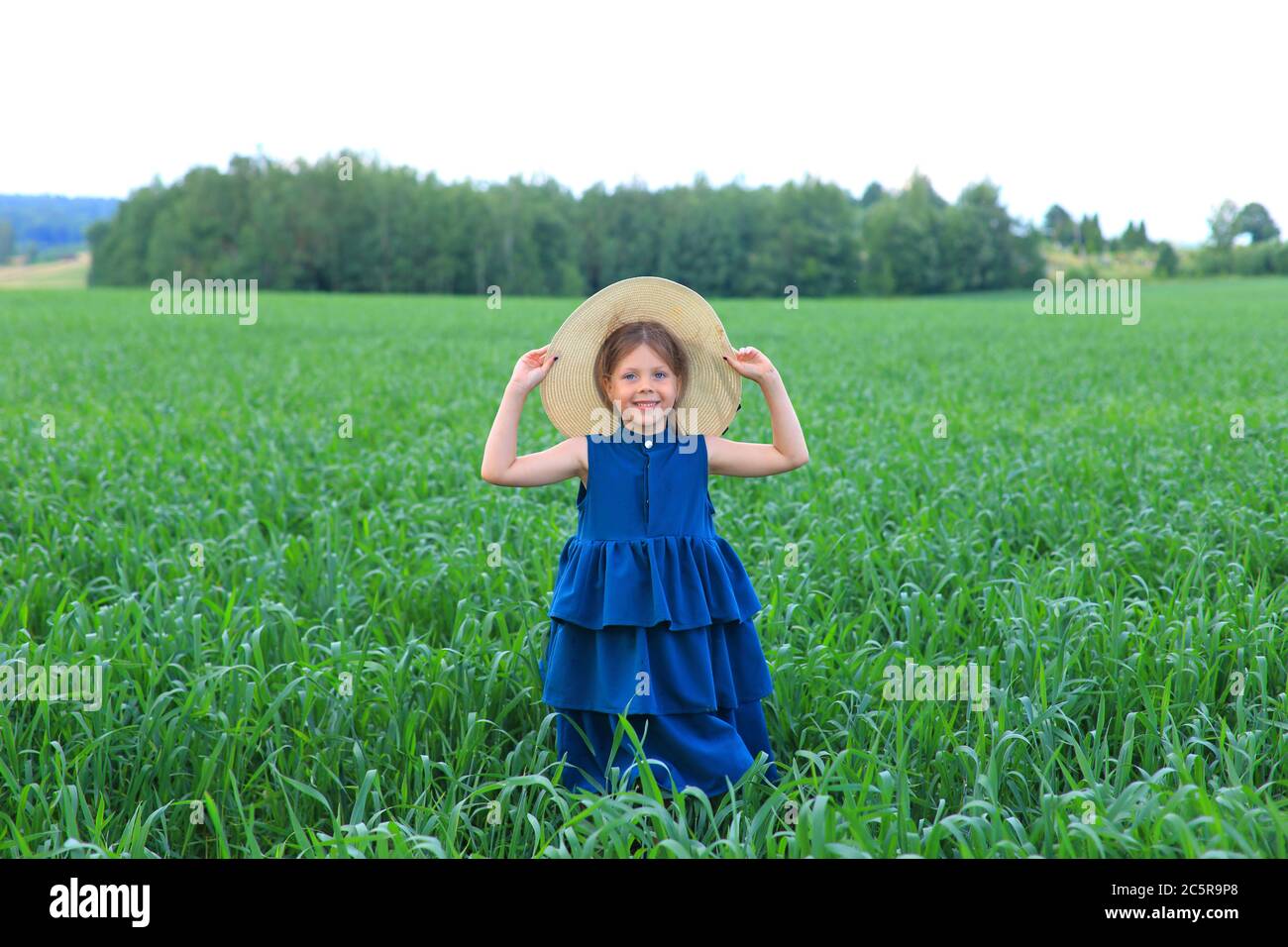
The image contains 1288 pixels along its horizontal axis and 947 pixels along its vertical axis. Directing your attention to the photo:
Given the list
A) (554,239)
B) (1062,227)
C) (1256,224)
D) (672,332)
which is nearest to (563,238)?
(554,239)

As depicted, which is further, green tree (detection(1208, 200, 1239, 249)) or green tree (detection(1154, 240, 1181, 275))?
green tree (detection(1208, 200, 1239, 249))

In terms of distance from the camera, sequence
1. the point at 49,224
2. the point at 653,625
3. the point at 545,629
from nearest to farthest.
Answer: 1. the point at 653,625
2. the point at 545,629
3. the point at 49,224

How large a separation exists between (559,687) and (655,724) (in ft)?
0.97

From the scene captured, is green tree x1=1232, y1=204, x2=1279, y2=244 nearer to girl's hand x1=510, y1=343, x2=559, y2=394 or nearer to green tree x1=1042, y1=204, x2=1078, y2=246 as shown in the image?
green tree x1=1042, y1=204, x2=1078, y2=246

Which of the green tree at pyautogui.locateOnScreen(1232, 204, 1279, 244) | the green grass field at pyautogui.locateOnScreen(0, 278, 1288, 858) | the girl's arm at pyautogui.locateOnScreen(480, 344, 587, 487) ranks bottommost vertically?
the green grass field at pyautogui.locateOnScreen(0, 278, 1288, 858)

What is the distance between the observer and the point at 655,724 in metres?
2.89

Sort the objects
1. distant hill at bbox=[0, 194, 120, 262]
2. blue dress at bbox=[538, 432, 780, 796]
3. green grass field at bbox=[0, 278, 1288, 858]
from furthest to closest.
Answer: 1. distant hill at bbox=[0, 194, 120, 262]
2. blue dress at bbox=[538, 432, 780, 796]
3. green grass field at bbox=[0, 278, 1288, 858]

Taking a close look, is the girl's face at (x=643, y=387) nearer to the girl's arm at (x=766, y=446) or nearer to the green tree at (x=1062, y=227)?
the girl's arm at (x=766, y=446)

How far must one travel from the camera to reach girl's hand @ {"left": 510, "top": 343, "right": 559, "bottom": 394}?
287 cm

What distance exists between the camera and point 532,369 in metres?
2.92

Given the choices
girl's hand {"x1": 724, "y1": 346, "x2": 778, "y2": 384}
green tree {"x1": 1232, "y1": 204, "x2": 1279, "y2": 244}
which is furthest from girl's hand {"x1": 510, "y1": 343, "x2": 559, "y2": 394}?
green tree {"x1": 1232, "y1": 204, "x2": 1279, "y2": 244}

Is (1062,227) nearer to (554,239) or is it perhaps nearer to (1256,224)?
(1256,224)

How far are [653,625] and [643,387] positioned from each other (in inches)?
25.6
